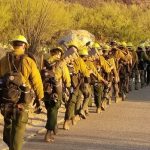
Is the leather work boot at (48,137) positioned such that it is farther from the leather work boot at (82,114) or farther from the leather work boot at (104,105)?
the leather work boot at (104,105)

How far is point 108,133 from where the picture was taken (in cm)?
1200

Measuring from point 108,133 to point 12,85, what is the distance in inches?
164

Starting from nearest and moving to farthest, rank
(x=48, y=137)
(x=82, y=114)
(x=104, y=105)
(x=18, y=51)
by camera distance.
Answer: (x=18, y=51), (x=48, y=137), (x=82, y=114), (x=104, y=105)

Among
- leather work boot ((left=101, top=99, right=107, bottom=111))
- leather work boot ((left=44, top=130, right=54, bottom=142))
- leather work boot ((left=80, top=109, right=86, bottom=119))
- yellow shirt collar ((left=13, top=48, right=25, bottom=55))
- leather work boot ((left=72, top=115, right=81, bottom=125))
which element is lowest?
leather work boot ((left=44, top=130, right=54, bottom=142))

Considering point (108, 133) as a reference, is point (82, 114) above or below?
above

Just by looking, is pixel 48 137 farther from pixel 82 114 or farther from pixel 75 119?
pixel 82 114

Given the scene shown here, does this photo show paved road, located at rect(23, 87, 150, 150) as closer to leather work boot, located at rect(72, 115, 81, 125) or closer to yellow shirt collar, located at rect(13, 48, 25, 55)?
leather work boot, located at rect(72, 115, 81, 125)

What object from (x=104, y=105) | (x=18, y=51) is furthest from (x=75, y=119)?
(x=18, y=51)

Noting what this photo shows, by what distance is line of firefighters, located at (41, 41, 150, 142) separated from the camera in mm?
10750

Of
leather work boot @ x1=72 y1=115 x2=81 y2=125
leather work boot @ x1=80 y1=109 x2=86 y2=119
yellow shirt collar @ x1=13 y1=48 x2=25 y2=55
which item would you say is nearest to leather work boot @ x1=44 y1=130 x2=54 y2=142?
leather work boot @ x1=72 y1=115 x2=81 y2=125

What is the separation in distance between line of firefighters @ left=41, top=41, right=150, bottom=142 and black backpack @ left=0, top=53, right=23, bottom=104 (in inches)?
Result: 86.5

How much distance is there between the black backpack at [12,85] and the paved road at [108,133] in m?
1.93

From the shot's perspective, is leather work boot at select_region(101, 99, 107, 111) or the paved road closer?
the paved road

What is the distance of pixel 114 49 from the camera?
18.3 metres
